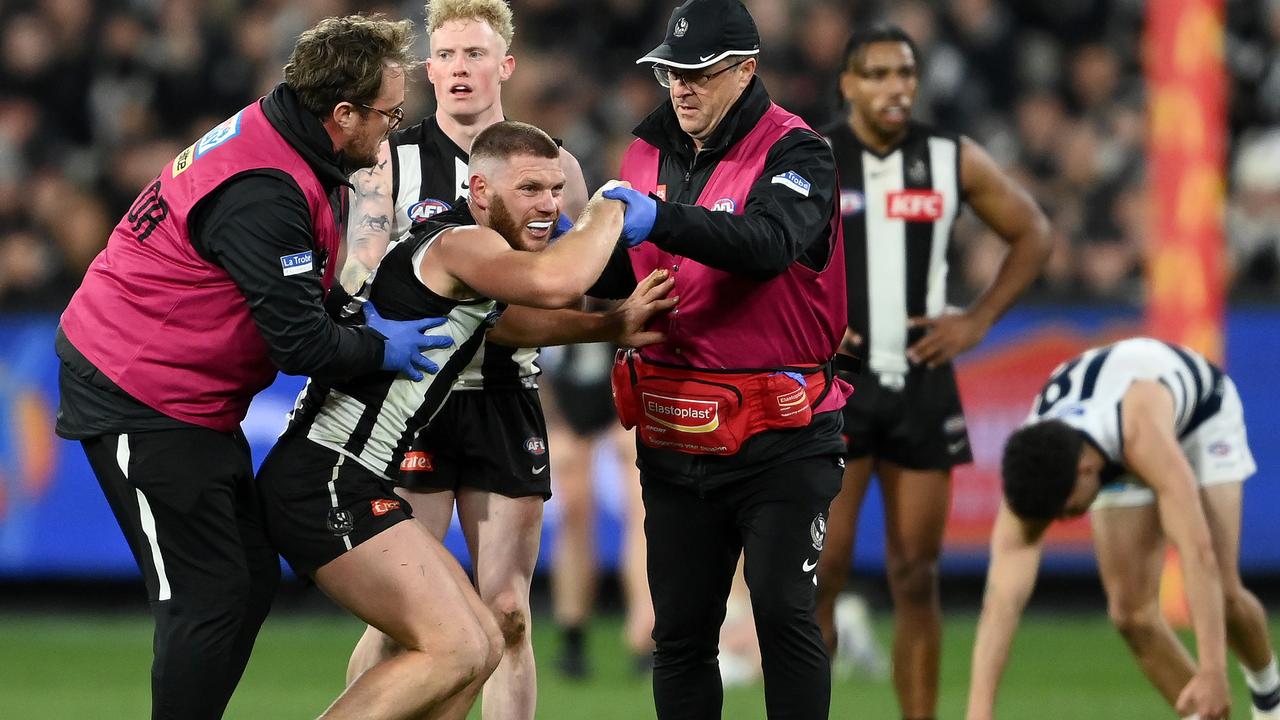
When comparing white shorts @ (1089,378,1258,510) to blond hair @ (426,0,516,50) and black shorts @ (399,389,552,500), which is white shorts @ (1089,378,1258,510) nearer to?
black shorts @ (399,389,552,500)

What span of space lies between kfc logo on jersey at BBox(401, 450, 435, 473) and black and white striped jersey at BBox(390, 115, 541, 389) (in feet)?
0.85

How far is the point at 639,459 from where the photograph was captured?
17.6 ft

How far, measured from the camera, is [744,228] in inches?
186

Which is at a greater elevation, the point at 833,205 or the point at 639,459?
the point at 833,205

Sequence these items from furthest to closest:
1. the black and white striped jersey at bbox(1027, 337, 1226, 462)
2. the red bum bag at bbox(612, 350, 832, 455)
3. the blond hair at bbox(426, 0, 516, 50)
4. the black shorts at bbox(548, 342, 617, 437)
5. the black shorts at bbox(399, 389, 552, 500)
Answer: the black shorts at bbox(548, 342, 617, 437)
the black and white striped jersey at bbox(1027, 337, 1226, 462)
the blond hair at bbox(426, 0, 516, 50)
the black shorts at bbox(399, 389, 552, 500)
the red bum bag at bbox(612, 350, 832, 455)

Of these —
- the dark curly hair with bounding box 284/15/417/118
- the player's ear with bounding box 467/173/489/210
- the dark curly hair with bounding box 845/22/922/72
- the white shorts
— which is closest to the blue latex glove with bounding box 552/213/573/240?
the player's ear with bounding box 467/173/489/210

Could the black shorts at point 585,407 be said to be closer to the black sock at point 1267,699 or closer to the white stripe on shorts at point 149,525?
the black sock at point 1267,699

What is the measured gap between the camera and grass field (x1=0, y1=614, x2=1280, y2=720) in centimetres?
770

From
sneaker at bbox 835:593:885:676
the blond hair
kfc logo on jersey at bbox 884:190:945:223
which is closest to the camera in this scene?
the blond hair

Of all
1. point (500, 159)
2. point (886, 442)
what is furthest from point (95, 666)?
point (500, 159)

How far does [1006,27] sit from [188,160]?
884cm

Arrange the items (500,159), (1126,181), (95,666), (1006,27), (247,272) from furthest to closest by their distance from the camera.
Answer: (1006,27)
(1126,181)
(95,666)
(500,159)
(247,272)

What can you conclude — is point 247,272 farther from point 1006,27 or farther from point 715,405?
point 1006,27

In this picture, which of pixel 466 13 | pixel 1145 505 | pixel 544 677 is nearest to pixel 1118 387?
pixel 1145 505
